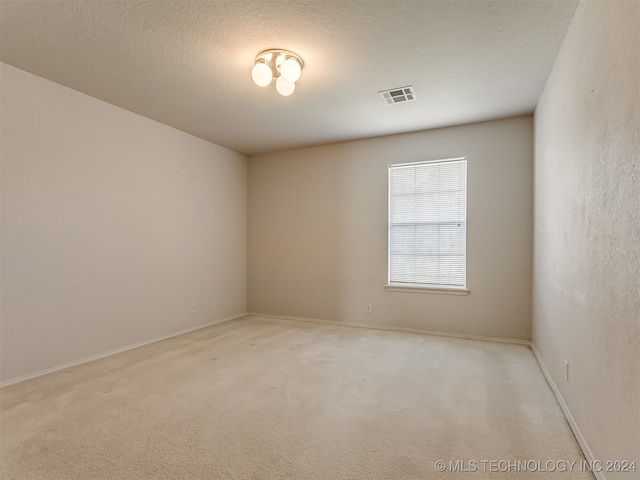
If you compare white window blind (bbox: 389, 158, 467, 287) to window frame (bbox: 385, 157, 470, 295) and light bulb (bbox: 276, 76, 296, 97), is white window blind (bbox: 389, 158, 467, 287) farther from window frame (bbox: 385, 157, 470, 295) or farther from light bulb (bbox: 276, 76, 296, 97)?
light bulb (bbox: 276, 76, 296, 97)

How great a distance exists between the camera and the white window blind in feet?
14.1

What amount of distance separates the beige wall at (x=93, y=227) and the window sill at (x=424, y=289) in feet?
8.65

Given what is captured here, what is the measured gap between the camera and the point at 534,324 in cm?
363

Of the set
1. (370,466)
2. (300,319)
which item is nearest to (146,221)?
(300,319)

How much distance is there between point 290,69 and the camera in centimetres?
251

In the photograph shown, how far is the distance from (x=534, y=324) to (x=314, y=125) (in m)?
3.44

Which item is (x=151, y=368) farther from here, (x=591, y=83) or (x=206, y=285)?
(x=591, y=83)

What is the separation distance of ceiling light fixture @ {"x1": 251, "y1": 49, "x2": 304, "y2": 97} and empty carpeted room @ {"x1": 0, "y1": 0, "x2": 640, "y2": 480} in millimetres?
22

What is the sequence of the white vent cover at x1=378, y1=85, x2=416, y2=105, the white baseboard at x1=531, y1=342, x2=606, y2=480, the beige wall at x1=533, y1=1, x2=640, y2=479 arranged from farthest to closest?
1. the white vent cover at x1=378, y1=85, x2=416, y2=105
2. the white baseboard at x1=531, y1=342, x2=606, y2=480
3. the beige wall at x1=533, y1=1, x2=640, y2=479

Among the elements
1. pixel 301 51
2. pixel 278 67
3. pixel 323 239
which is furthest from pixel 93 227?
pixel 323 239

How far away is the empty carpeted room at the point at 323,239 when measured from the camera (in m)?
1.77

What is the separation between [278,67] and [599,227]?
2369mm

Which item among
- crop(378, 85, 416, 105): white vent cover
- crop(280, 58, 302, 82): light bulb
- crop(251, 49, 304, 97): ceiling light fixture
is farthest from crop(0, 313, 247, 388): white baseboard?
crop(378, 85, 416, 105): white vent cover

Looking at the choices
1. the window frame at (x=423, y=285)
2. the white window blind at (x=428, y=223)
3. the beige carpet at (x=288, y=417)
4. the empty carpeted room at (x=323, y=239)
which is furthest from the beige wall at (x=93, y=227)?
the white window blind at (x=428, y=223)
